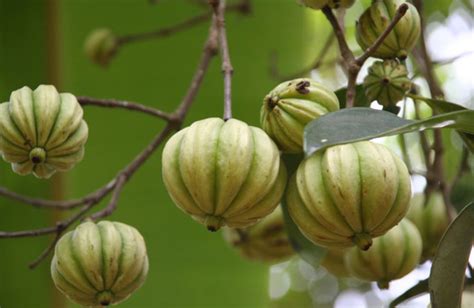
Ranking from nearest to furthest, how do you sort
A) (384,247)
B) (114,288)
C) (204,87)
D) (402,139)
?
(114,288), (384,247), (402,139), (204,87)

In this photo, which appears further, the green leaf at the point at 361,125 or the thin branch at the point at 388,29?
the thin branch at the point at 388,29

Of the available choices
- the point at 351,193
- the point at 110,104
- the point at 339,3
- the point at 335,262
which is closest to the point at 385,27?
the point at 339,3

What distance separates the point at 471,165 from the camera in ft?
6.07

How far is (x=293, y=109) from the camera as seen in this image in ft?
4.24

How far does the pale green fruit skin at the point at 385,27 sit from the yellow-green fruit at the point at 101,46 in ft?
2.84

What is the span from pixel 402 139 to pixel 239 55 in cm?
66

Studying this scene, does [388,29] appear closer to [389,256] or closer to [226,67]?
[226,67]

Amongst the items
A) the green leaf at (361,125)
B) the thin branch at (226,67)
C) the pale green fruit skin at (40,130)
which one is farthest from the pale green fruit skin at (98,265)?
the green leaf at (361,125)

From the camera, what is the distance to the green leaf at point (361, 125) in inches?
44.1

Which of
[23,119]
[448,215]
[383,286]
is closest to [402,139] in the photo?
[448,215]

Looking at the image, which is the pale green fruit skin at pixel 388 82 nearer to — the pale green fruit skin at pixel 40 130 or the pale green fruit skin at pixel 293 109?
the pale green fruit skin at pixel 293 109

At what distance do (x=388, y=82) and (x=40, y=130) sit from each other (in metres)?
0.48

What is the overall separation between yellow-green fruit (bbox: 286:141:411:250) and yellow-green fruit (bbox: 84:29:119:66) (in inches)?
40.0

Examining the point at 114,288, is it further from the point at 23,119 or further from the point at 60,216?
the point at 60,216
